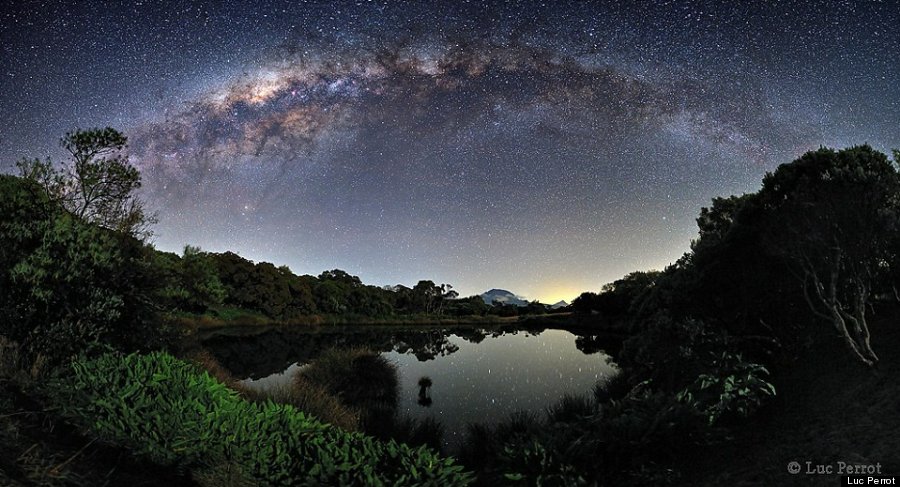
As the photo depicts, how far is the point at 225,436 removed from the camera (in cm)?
572

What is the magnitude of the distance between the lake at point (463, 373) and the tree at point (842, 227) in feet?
31.8

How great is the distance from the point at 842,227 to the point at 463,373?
1943cm

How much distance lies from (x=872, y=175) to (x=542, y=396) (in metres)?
13.8

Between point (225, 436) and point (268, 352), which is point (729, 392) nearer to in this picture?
point (225, 436)

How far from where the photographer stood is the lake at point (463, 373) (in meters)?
16.5

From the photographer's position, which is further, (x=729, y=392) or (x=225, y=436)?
(x=729, y=392)

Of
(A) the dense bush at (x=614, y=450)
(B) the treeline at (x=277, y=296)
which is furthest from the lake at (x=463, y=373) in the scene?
(B) the treeline at (x=277, y=296)

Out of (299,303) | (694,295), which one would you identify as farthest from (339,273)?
(694,295)

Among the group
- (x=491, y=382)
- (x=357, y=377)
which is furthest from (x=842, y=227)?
(x=357, y=377)

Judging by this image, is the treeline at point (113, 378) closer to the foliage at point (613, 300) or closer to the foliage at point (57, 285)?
the foliage at point (57, 285)

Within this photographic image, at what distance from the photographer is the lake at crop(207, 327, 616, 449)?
54.2 ft

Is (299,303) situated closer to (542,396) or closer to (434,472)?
(542,396)

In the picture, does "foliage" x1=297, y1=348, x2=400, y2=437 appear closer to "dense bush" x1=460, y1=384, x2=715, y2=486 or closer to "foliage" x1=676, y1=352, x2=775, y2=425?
"dense bush" x1=460, y1=384, x2=715, y2=486

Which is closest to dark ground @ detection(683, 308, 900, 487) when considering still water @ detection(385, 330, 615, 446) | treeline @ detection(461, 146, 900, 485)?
treeline @ detection(461, 146, 900, 485)
